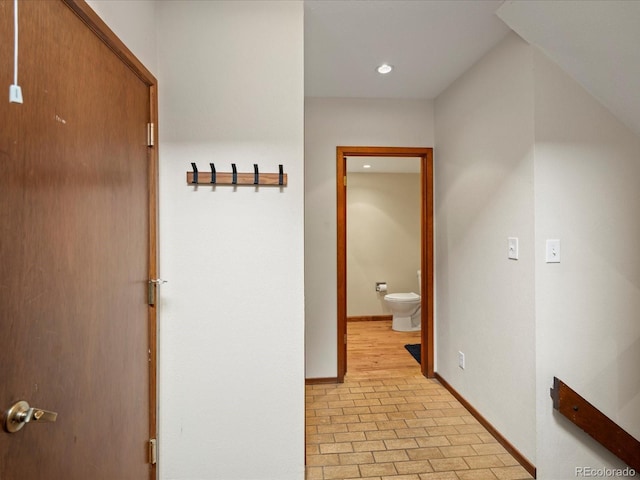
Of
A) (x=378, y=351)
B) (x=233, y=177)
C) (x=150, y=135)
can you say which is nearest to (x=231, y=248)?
(x=233, y=177)

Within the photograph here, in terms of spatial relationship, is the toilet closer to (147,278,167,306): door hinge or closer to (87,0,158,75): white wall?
(147,278,167,306): door hinge

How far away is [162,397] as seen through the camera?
159cm

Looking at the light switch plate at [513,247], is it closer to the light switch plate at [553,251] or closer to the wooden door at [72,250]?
the light switch plate at [553,251]

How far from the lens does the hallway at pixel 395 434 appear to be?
1.84m

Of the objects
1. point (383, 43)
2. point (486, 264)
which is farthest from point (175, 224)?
point (486, 264)

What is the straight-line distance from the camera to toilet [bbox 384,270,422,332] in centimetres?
443

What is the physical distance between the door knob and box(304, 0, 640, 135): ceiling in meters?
2.02

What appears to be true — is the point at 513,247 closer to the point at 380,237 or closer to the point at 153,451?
the point at 153,451

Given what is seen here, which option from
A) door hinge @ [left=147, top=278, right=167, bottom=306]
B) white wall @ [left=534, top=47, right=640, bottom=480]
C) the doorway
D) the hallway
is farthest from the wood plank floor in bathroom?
door hinge @ [left=147, top=278, right=167, bottom=306]

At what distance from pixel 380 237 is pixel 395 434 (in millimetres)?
3327

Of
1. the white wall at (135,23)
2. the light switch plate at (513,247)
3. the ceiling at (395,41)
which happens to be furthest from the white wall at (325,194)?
the white wall at (135,23)

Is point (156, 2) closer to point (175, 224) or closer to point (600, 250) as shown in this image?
point (175, 224)

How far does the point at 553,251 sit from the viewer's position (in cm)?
178

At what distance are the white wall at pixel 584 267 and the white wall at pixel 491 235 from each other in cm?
6
